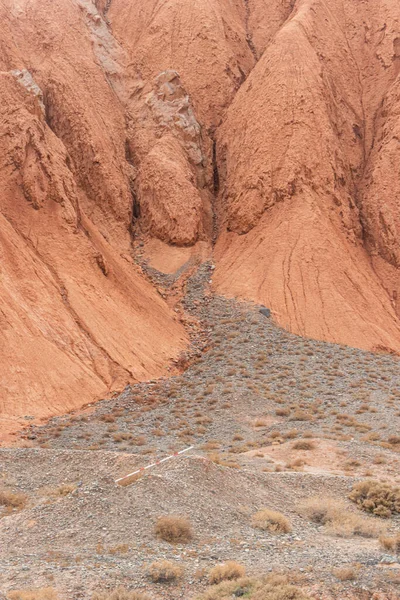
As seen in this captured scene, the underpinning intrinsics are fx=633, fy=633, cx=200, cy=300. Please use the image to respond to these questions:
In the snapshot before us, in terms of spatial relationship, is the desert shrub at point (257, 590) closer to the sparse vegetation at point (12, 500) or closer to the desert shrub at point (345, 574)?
the desert shrub at point (345, 574)

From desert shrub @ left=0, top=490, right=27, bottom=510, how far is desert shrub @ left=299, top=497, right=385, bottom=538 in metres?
4.95

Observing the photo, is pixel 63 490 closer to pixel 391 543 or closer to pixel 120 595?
pixel 120 595

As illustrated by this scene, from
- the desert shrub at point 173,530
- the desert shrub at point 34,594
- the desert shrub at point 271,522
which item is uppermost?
the desert shrub at point 34,594

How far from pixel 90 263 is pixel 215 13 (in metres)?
22.6

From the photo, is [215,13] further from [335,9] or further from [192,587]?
[192,587]

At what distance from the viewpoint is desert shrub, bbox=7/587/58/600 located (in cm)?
711

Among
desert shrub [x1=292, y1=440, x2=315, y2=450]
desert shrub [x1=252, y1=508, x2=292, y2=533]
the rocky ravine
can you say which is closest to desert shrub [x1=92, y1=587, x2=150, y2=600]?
desert shrub [x1=252, y1=508, x2=292, y2=533]

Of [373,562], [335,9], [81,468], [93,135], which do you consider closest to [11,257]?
[93,135]

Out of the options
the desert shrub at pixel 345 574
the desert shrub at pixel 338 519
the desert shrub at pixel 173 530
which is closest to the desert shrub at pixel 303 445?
the desert shrub at pixel 338 519

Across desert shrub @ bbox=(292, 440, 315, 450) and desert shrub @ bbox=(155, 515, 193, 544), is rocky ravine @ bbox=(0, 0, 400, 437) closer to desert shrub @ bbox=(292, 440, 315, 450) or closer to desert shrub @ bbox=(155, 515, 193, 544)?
desert shrub @ bbox=(292, 440, 315, 450)

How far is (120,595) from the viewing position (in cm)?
731

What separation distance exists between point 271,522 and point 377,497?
255 centimetres

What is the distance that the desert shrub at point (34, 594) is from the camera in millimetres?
7105

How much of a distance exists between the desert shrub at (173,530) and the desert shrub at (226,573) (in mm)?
1318
